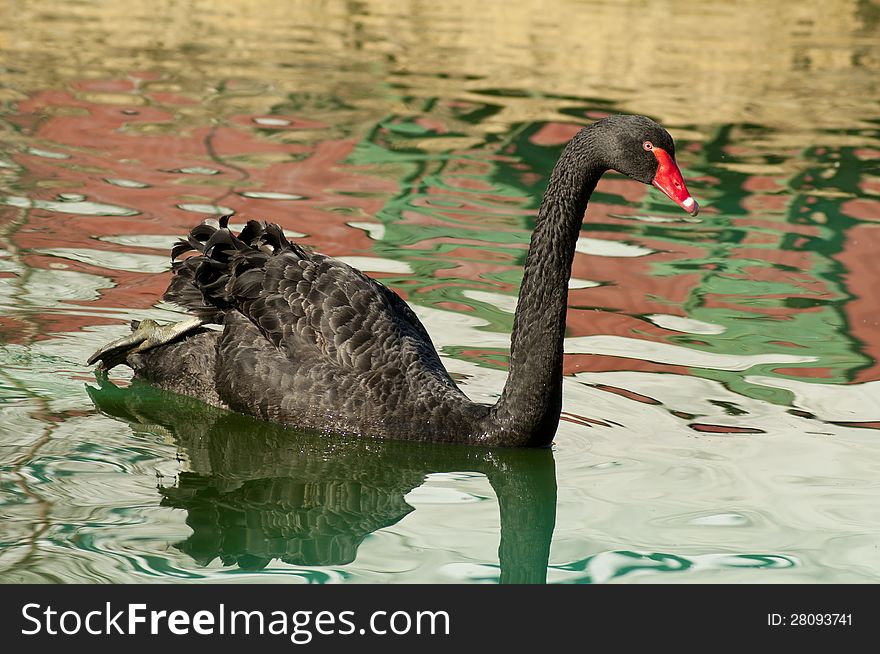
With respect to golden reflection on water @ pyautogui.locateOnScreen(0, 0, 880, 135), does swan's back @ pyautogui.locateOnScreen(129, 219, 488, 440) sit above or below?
below

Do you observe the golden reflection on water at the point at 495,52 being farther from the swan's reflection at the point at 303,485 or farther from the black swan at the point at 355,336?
the swan's reflection at the point at 303,485

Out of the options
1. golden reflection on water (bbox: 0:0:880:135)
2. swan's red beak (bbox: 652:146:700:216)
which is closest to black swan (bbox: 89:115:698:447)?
swan's red beak (bbox: 652:146:700:216)

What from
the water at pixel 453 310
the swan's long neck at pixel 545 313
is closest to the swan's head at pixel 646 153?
the swan's long neck at pixel 545 313

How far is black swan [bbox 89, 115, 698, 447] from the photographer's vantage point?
5.86 metres

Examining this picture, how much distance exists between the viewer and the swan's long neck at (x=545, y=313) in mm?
5867

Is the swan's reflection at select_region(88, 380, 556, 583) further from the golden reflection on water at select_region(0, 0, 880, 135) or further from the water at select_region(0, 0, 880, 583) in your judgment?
the golden reflection on water at select_region(0, 0, 880, 135)

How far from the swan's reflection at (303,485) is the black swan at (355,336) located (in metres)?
0.09

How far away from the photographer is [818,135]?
581 inches

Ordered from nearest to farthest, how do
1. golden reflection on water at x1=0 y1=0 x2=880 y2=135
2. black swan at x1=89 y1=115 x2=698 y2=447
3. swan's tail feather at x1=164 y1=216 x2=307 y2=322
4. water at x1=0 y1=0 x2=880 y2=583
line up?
water at x1=0 y1=0 x2=880 y2=583 < black swan at x1=89 y1=115 x2=698 y2=447 < swan's tail feather at x1=164 y1=216 x2=307 y2=322 < golden reflection on water at x1=0 y1=0 x2=880 y2=135

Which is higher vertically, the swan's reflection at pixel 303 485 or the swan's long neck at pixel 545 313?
the swan's long neck at pixel 545 313

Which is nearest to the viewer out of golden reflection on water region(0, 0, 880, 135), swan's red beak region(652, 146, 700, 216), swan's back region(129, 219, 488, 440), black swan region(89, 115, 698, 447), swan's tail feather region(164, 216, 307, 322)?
swan's red beak region(652, 146, 700, 216)

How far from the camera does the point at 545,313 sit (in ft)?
19.8

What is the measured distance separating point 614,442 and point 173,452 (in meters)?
2.00

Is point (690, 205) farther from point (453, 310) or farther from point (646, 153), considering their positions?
point (453, 310)
